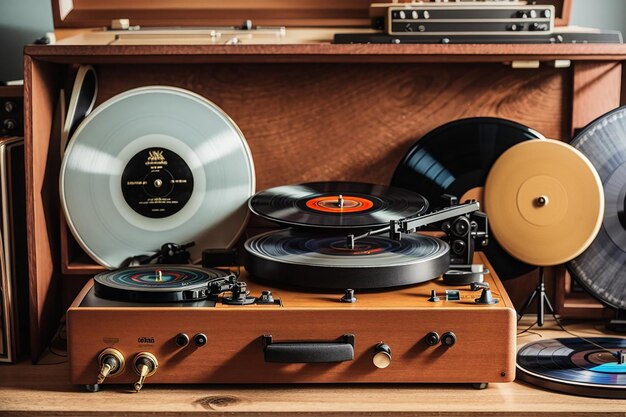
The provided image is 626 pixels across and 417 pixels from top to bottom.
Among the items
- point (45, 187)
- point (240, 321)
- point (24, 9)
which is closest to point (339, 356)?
point (240, 321)

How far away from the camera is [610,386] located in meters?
1.45

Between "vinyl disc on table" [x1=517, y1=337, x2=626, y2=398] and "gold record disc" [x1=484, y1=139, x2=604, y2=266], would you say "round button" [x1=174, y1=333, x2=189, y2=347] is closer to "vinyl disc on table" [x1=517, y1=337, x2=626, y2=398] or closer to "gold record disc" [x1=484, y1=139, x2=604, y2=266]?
"vinyl disc on table" [x1=517, y1=337, x2=626, y2=398]

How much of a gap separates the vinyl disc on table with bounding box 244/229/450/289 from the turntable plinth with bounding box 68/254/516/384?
5cm

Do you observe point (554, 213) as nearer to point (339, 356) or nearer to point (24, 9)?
point (339, 356)

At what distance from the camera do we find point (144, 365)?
57.7 inches

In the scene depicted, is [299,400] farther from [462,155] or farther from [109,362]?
[462,155]

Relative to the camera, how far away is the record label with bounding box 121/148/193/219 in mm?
1830

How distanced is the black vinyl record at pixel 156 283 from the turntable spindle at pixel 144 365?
0.09 m

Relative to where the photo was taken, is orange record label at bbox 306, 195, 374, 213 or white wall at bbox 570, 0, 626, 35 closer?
orange record label at bbox 306, 195, 374, 213

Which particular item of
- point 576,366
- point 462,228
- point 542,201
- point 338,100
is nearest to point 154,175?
point 338,100

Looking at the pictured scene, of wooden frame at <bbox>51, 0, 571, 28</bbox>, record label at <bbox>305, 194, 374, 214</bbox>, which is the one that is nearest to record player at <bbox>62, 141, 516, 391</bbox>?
record label at <bbox>305, 194, 374, 214</bbox>

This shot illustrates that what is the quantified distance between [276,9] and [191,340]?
2.65 feet

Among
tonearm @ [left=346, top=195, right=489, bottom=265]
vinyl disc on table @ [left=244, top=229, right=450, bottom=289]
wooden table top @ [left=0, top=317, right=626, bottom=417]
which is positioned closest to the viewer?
wooden table top @ [left=0, top=317, right=626, bottom=417]

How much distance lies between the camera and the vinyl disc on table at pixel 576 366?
1460mm
